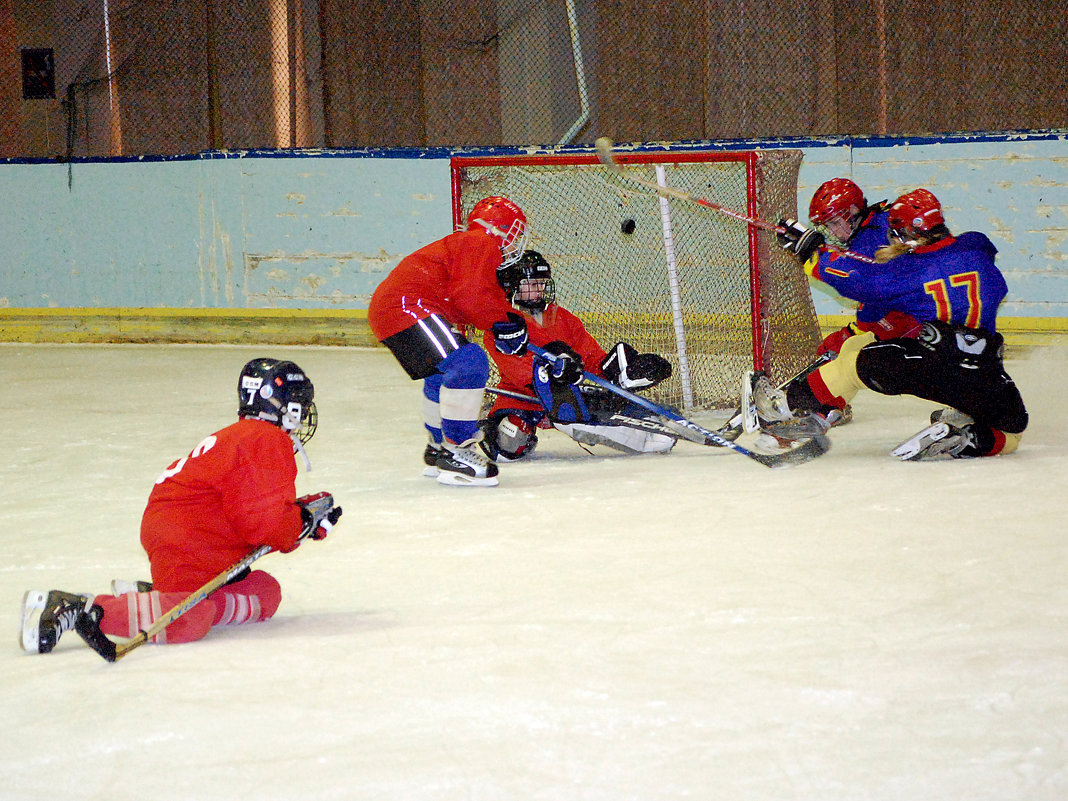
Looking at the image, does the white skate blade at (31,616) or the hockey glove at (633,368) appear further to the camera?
the hockey glove at (633,368)

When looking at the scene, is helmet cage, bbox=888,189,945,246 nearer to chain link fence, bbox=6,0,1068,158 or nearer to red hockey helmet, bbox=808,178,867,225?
red hockey helmet, bbox=808,178,867,225

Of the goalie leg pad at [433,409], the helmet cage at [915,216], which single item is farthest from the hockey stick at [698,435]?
the helmet cage at [915,216]

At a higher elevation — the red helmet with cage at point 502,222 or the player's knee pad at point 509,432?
the red helmet with cage at point 502,222

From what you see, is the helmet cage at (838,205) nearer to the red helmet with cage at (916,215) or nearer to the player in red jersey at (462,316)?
the red helmet with cage at (916,215)

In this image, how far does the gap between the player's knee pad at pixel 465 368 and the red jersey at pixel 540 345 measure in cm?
37

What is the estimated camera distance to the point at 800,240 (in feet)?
15.6

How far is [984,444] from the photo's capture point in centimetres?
451

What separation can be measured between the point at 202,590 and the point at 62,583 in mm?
801

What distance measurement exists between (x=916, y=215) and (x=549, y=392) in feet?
4.74

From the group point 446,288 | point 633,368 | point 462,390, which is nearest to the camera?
point 462,390

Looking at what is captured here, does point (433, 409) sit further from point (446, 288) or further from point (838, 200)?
point (838, 200)

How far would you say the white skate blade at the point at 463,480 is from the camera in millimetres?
4379

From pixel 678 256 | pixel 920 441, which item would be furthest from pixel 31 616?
pixel 678 256

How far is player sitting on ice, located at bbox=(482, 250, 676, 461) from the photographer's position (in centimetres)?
482
